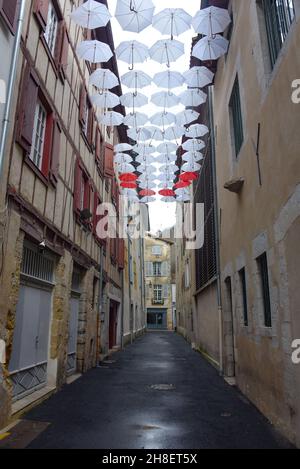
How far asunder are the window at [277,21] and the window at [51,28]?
152 inches

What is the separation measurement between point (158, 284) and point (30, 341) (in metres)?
34.2

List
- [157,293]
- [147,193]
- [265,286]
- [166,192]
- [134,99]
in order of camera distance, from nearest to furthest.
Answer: [265,286]
[134,99]
[166,192]
[147,193]
[157,293]

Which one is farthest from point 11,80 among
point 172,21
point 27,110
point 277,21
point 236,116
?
point 236,116

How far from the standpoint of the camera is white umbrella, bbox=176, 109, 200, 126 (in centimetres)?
1029

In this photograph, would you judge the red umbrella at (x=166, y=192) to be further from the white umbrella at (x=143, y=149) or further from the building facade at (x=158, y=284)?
the building facade at (x=158, y=284)

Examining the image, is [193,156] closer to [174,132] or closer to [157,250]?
[174,132]

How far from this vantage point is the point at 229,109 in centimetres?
827

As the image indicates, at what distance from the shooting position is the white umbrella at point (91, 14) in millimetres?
6887

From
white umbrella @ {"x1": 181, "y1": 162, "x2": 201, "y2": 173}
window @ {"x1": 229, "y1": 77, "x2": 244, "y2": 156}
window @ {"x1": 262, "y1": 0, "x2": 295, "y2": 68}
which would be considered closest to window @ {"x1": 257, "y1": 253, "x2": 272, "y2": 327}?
window @ {"x1": 229, "y1": 77, "x2": 244, "y2": 156}

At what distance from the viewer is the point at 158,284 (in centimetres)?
3978

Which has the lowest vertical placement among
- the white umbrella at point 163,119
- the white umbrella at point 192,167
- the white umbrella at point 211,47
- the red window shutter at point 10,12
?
the red window shutter at point 10,12

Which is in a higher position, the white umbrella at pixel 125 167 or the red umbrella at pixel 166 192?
the white umbrella at pixel 125 167

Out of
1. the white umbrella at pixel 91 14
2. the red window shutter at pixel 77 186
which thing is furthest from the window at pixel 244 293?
the white umbrella at pixel 91 14

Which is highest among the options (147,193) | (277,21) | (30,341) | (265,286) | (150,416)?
(147,193)
